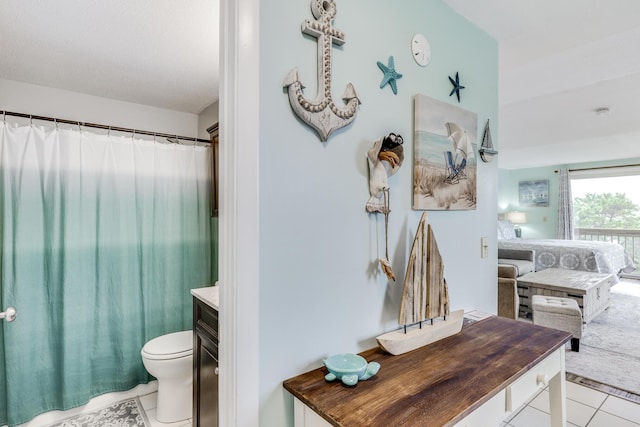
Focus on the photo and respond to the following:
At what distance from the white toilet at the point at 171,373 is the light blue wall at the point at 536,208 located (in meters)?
8.17

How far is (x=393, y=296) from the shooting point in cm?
131

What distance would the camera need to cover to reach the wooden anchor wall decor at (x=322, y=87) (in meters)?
1.02

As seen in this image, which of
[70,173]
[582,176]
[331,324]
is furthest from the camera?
[582,176]

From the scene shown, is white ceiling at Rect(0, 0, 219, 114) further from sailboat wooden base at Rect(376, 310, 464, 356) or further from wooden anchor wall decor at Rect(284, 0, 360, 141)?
sailboat wooden base at Rect(376, 310, 464, 356)

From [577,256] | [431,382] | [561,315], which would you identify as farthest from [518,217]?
[431,382]

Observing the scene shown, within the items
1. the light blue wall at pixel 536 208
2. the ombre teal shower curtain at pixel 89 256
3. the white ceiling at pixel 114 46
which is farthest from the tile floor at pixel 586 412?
the light blue wall at pixel 536 208

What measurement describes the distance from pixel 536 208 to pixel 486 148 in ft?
24.2

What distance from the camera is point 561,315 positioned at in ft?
9.61

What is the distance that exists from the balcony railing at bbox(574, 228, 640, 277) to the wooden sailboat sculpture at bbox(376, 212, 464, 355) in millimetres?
7123

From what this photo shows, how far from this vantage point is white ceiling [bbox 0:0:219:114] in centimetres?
163

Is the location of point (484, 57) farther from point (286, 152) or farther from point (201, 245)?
point (201, 245)

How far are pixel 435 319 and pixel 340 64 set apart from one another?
111 cm

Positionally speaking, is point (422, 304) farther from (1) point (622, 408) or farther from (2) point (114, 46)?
(2) point (114, 46)

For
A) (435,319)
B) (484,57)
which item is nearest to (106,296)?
(435,319)
